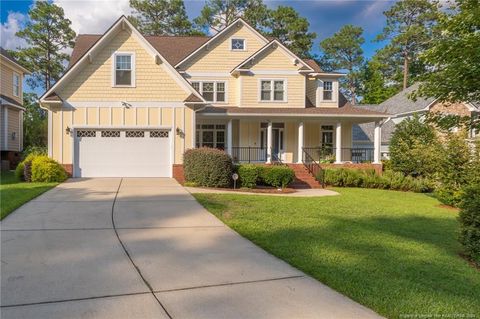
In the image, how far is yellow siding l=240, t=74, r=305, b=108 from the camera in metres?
20.8

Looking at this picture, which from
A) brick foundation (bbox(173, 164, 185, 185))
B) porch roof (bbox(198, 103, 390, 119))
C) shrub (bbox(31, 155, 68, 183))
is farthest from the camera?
porch roof (bbox(198, 103, 390, 119))

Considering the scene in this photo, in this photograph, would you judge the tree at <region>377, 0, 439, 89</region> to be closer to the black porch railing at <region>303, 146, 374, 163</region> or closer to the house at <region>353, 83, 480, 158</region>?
the house at <region>353, 83, 480, 158</region>

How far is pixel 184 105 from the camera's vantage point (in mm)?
17016

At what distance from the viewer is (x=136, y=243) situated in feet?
19.7

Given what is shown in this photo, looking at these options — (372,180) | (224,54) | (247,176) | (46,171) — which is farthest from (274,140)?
(46,171)

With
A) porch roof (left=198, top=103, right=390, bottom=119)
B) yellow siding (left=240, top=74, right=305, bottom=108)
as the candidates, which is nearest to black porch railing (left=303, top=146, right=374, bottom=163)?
porch roof (left=198, top=103, right=390, bottom=119)

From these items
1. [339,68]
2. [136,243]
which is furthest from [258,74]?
[339,68]

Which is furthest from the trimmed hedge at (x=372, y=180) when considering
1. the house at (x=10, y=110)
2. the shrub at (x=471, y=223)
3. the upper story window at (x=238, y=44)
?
the house at (x=10, y=110)

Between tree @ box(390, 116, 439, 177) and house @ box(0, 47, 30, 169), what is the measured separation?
22.3m

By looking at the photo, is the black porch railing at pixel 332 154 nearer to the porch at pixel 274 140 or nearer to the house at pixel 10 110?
the porch at pixel 274 140

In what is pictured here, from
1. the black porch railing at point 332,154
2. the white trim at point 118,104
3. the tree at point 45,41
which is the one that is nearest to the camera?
the white trim at point 118,104

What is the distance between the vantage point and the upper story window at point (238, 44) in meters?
21.6

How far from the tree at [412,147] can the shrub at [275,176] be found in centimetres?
681

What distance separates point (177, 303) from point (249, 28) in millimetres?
20162
